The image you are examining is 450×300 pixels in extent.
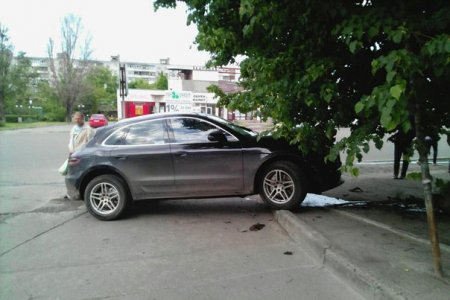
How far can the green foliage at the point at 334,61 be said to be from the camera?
3258 millimetres

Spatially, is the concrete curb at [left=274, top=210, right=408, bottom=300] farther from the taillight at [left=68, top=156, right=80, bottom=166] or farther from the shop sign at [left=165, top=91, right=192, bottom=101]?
the shop sign at [left=165, top=91, right=192, bottom=101]

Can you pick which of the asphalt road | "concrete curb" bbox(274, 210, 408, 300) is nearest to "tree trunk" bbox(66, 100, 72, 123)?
the asphalt road

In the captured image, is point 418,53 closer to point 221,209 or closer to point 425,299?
point 425,299

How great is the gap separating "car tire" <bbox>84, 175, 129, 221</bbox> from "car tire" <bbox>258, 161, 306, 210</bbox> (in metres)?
2.34

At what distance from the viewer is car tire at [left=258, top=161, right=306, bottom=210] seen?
6406 mm

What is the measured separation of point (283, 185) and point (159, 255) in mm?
2431

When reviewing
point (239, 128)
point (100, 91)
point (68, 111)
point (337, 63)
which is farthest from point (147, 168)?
point (100, 91)

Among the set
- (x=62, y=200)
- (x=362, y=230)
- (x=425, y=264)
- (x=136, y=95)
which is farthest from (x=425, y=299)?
(x=136, y=95)

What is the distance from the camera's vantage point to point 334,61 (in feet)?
15.9

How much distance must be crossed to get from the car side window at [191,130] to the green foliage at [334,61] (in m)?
0.55

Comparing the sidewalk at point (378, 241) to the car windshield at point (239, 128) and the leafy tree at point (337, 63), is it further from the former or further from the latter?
the car windshield at point (239, 128)

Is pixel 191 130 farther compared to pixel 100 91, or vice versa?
pixel 100 91

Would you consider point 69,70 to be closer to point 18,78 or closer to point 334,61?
point 18,78

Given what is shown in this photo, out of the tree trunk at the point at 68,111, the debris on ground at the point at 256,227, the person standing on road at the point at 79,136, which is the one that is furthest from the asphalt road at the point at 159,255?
the tree trunk at the point at 68,111
